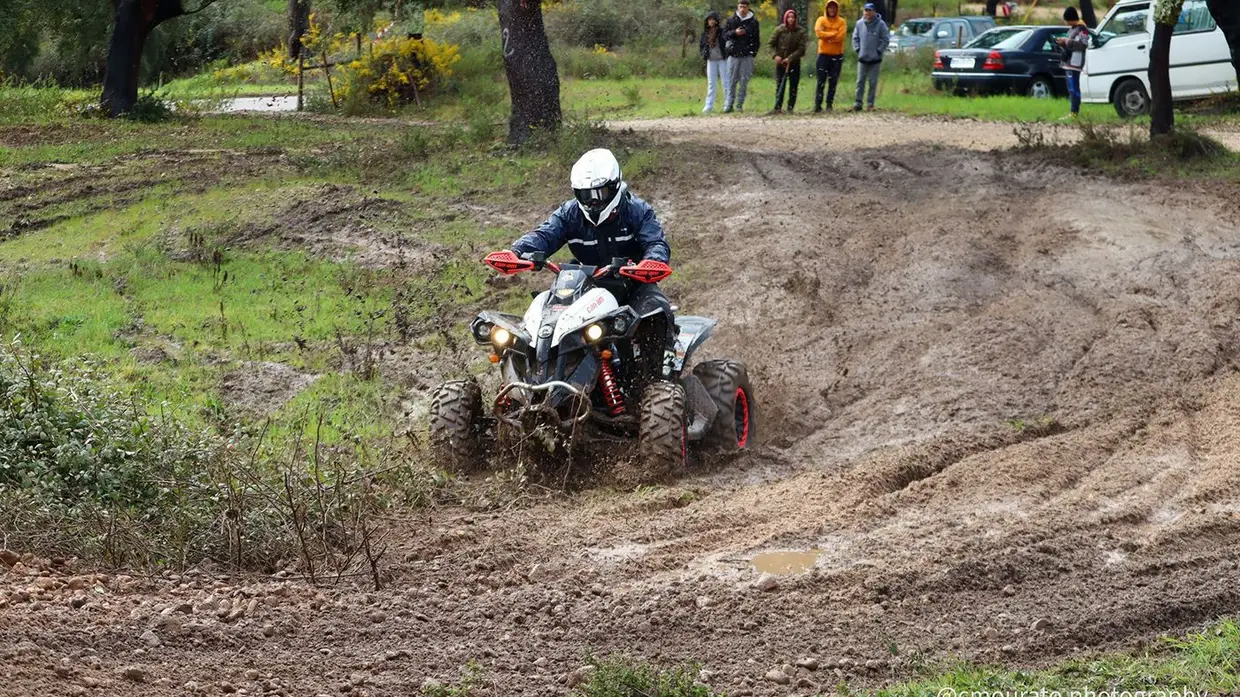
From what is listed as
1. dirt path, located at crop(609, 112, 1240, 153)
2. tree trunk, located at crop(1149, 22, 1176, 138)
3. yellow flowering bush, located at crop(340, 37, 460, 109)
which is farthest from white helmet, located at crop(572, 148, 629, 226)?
yellow flowering bush, located at crop(340, 37, 460, 109)

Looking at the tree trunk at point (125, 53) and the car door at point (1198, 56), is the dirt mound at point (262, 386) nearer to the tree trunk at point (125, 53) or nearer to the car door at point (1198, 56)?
the tree trunk at point (125, 53)

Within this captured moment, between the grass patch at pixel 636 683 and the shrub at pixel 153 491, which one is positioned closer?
the grass patch at pixel 636 683

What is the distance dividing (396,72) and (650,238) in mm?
19122

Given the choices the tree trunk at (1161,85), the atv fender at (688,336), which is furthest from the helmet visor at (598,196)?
the tree trunk at (1161,85)

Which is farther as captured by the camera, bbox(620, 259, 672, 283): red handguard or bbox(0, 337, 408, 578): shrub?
bbox(620, 259, 672, 283): red handguard

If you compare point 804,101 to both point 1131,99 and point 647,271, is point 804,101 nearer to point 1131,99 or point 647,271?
point 1131,99

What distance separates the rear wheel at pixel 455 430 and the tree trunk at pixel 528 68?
10734mm

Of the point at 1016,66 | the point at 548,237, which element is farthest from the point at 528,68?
the point at 1016,66

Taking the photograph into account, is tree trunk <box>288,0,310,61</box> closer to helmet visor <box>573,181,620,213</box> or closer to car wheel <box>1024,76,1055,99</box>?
car wheel <box>1024,76,1055,99</box>

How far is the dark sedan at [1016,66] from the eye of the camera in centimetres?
2755

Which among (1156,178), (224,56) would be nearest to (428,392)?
(1156,178)

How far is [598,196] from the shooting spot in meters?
9.69

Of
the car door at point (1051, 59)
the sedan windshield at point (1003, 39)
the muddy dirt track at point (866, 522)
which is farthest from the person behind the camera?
the sedan windshield at point (1003, 39)

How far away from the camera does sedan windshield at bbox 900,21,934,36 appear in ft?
126
